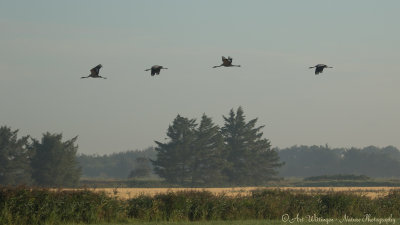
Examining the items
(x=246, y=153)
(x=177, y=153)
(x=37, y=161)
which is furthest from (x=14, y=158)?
(x=246, y=153)

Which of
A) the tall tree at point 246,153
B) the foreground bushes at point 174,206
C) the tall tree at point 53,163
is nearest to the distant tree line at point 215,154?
the tall tree at point 246,153

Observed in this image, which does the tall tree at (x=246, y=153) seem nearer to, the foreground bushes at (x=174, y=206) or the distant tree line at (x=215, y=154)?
the distant tree line at (x=215, y=154)

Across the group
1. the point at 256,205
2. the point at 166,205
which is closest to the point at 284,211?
the point at 256,205

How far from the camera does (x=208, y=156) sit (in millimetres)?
105438

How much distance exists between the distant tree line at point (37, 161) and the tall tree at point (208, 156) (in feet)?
69.7

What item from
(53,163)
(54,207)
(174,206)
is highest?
(53,163)

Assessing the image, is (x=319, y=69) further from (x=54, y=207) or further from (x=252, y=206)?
(x=54, y=207)

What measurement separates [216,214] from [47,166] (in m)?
56.2

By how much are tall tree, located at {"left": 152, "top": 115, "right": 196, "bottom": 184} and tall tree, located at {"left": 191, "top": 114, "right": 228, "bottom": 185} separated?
1.15 m

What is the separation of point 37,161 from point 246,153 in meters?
35.3

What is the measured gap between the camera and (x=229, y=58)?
3203 centimetres

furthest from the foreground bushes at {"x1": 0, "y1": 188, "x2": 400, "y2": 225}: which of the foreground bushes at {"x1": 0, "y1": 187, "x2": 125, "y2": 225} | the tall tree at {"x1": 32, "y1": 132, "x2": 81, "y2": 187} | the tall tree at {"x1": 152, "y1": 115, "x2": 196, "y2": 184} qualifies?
the tall tree at {"x1": 152, "y1": 115, "x2": 196, "y2": 184}

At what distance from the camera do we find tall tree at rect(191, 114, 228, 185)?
342 ft

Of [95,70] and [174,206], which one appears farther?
[174,206]
